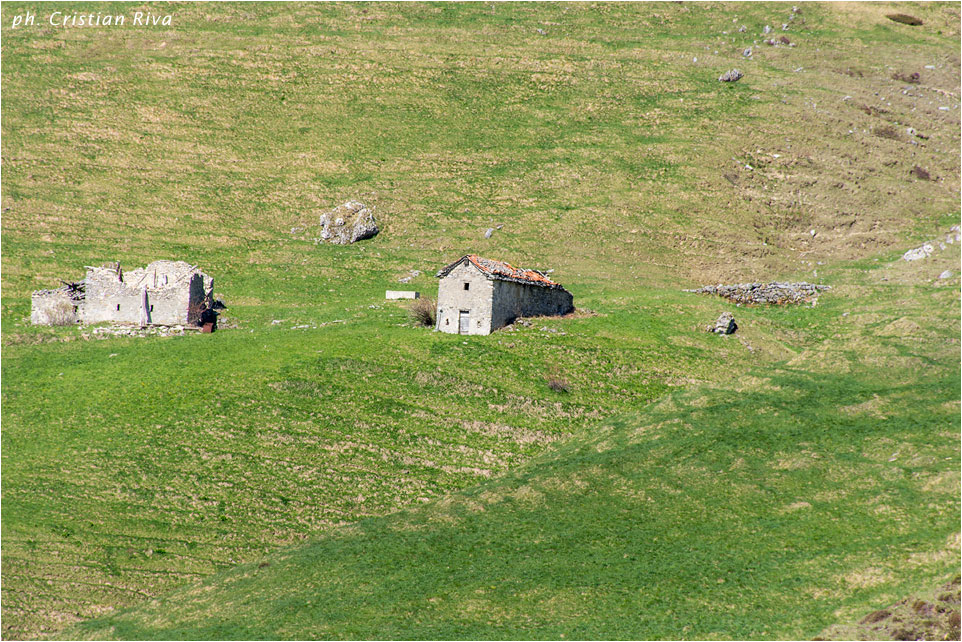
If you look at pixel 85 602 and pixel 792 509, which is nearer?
pixel 85 602

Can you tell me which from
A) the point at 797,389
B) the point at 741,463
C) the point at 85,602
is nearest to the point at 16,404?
the point at 85,602

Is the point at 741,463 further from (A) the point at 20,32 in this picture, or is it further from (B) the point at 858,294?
(A) the point at 20,32

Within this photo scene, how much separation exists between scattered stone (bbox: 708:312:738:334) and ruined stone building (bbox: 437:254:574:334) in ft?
45.2

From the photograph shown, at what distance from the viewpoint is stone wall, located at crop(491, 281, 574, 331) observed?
62.1 meters

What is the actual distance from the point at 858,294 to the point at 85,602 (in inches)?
2449

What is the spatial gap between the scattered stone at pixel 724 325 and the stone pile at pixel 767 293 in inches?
377

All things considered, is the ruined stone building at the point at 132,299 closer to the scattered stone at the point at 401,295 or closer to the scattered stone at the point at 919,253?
the scattered stone at the point at 401,295

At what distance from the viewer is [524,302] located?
65.1 m

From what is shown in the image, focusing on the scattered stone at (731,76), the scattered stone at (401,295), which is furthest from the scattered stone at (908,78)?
the scattered stone at (401,295)

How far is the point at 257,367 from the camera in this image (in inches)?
2205

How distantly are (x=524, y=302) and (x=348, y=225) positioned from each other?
1089 inches

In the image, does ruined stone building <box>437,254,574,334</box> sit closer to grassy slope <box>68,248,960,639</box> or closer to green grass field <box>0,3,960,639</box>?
green grass field <box>0,3,960,639</box>

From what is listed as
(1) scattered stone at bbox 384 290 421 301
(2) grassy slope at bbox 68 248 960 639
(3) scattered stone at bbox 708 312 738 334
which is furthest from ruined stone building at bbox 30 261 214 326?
(3) scattered stone at bbox 708 312 738 334

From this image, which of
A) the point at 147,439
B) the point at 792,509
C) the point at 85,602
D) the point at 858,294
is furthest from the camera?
the point at 858,294
